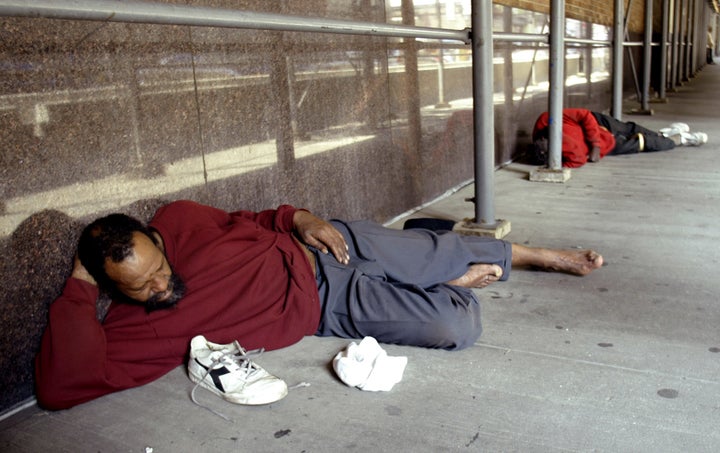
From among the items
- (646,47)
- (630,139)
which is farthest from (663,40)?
(630,139)

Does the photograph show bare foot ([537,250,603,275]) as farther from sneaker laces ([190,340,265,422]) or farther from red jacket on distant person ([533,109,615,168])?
red jacket on distant person ([533,109,615,168])

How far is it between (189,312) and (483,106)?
2.21 metres

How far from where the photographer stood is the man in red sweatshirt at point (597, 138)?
20.3 feet

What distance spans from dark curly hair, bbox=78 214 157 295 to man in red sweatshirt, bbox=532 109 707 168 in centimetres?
429

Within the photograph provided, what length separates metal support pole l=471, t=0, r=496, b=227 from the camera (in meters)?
3.82

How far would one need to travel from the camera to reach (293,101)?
11.8ft

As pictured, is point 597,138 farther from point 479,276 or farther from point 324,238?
point 324,238

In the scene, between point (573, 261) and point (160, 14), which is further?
point (573, 261)

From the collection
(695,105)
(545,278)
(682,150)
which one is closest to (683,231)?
(545,278)

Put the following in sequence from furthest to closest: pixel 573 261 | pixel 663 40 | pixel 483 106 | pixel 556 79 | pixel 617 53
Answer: pixel 663 40 → pixel 617 53 → pixel 556 79 → pixel 483 106 → pixel 573 261

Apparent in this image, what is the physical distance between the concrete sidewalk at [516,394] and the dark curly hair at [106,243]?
0.43 metres

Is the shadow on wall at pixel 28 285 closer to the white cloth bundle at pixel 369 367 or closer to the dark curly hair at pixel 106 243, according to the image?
the dark curly hair at pixel 106 243

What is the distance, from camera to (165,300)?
237cm

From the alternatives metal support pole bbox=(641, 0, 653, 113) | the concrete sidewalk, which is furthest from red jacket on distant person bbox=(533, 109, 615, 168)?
metal support pole bbox=(641, 0, 653, 113)
